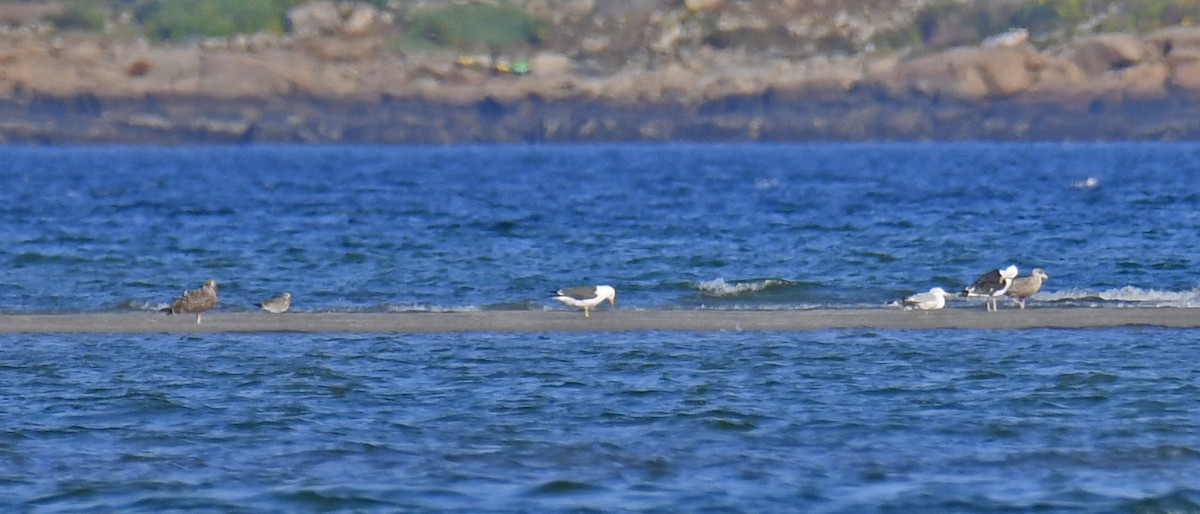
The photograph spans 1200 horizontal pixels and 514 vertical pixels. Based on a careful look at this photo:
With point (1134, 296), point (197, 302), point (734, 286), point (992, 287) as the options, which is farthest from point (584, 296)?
point (1134, 296)

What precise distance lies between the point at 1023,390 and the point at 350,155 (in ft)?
344

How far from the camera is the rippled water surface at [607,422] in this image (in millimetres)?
10641

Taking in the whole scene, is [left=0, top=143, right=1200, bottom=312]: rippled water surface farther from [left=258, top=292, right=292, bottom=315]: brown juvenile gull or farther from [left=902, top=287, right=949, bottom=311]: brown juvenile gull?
[left=902, top=287, right=949, bottom=311]: brown juvenile gull

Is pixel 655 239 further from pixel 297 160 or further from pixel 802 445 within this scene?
pixel 297 160

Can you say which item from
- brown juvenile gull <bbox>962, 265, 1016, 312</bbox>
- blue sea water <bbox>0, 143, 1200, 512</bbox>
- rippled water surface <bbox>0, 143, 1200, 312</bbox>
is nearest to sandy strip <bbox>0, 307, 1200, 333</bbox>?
brown juvenile gull <bbox>962, 265, 1016, 312</bbox>

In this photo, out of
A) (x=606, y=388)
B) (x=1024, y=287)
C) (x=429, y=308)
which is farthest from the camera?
(x=429, y=308)

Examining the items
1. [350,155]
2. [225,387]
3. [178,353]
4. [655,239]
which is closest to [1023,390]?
[225,387]

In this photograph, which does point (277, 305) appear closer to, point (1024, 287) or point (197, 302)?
point (197, 302)

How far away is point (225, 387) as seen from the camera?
1473cm

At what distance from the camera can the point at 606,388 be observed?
14547 millimetres

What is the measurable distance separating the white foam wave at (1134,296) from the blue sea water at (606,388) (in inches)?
3.1

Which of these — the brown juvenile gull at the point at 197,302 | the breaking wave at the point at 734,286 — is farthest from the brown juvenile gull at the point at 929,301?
the brown juvenile gull at the point at 197,302

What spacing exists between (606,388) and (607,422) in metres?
1.53

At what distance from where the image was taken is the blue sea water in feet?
35.5
